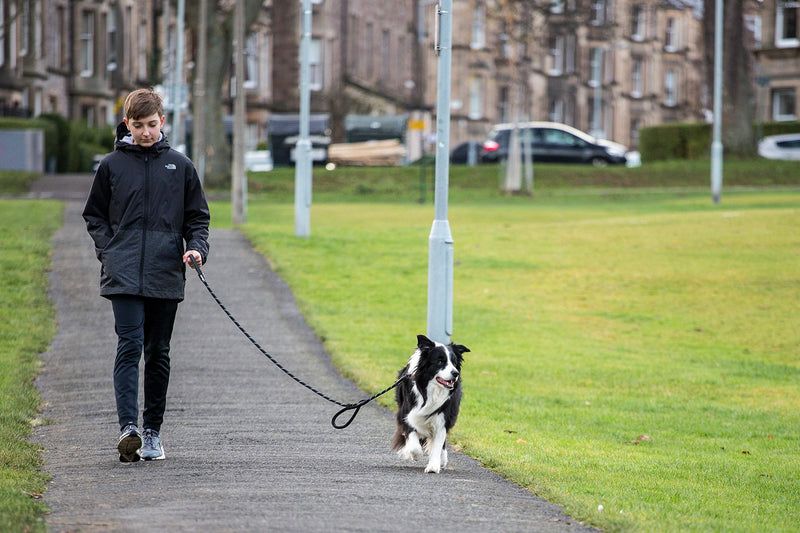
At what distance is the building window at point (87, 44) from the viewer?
205 ft

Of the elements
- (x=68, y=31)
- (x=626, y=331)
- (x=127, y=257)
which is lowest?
(x=626, y=331)

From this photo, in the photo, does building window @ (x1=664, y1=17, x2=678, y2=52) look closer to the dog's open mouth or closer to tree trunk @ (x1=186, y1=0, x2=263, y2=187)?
tree trunk @ (x1=186, y1=0, x2=263, y2=187)

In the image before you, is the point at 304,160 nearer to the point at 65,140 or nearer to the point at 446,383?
the point at 446,383

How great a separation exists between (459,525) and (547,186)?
3956 cm

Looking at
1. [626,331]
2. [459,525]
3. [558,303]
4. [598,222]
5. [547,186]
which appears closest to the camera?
[459,525]

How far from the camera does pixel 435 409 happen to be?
7.92m

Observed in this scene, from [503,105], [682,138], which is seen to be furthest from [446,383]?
[503,105]

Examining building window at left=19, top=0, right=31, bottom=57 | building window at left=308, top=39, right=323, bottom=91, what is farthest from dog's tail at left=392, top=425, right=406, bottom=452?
building window at left=308, top=39, right=323, bottom=91

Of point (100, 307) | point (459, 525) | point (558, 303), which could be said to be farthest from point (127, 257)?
point (558, 303)

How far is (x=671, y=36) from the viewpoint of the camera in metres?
93.4

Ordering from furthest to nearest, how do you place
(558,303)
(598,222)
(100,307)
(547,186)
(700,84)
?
(700,84), (547,186), (598,222), (558,303), (100,307)

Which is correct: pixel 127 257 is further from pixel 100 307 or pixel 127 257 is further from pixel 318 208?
pixel 318 208

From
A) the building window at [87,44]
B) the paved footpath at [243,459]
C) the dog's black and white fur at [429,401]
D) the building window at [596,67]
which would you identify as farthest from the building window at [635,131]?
the dog's black and white fur at [429,401]

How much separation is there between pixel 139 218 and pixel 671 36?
8963 centimetres
